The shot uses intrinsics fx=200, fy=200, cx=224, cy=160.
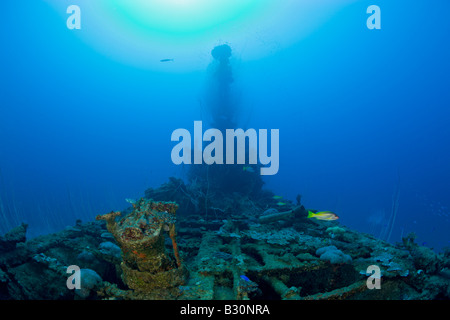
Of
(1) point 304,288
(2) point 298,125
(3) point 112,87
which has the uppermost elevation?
(3) point 112,87

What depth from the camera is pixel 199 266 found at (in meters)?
4.34

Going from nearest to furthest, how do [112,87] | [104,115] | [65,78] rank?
[65,78] < [112,87] < [104,115]

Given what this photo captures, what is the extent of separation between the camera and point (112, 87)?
13638cm

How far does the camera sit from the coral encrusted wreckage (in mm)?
3424

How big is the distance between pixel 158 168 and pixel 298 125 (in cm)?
10429

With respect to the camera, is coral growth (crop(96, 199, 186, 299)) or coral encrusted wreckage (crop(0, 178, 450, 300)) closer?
coral growth (crop(96, 199, 186, 299))

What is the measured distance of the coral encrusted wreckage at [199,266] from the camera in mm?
3424

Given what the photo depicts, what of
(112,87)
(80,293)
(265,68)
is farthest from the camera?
(112,87)

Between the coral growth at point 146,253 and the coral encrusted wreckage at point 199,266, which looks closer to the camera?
the coral growth at point 146,253

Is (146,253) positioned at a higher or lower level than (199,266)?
higher

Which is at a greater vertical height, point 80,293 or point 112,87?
point 112,87

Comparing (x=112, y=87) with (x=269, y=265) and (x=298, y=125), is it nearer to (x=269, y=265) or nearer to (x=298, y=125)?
(x=298, y=125)

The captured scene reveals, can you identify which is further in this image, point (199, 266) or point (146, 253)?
point (199, 266)
